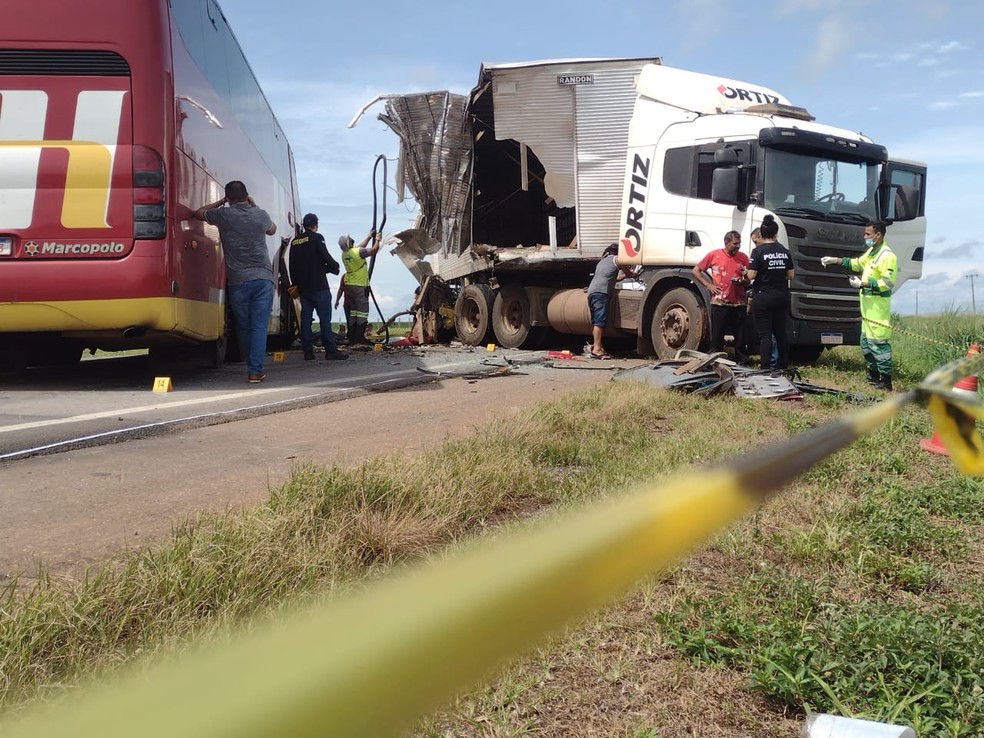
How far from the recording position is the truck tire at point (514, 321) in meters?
14.1

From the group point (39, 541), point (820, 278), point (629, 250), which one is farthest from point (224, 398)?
point (820, 278)

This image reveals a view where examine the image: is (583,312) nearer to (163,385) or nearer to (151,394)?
(163,385)

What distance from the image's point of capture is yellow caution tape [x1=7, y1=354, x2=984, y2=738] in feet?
1.75

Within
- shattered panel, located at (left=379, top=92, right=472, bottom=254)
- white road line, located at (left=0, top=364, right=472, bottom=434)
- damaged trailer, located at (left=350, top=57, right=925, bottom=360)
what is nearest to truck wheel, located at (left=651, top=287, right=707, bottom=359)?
damaged trailer, located at (left=350, top=57, right=925, bottom=360)

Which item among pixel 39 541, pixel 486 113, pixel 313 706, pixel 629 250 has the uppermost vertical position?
pixel 486 113

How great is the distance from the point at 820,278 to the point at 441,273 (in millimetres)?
7763

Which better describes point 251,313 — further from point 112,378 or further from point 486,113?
point 486,113

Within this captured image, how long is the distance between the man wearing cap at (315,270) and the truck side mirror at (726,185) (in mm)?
5164

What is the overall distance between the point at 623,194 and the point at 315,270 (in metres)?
4.32

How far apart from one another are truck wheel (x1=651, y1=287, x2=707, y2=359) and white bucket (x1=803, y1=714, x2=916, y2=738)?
845 centimetres

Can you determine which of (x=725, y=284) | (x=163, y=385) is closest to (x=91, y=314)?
(x=163, y=385)

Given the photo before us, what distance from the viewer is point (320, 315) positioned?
11.7 meters

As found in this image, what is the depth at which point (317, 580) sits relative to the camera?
7.79 feet

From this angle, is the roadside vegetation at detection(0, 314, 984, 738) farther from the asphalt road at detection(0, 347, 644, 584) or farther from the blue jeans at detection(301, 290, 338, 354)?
the blue jeans at detection(301, 290, 338, 354)
